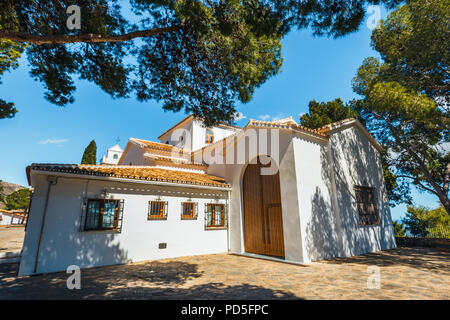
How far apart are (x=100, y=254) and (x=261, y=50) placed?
9024mm

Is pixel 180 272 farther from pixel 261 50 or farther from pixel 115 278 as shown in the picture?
pixel 261 50

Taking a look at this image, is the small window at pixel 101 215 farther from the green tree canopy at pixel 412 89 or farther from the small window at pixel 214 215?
the green tree canopy at pixel 412 89

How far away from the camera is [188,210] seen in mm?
10141

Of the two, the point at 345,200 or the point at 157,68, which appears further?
the point at 345,200

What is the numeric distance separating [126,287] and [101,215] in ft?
11.7

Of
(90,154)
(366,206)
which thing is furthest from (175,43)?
(90,154)

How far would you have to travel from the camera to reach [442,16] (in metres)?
8.53

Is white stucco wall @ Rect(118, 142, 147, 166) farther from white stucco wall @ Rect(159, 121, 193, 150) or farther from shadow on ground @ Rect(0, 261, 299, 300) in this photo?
shadow on ground @ Rect(0, 261, 299, 300)

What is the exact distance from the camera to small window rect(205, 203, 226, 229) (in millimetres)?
10617

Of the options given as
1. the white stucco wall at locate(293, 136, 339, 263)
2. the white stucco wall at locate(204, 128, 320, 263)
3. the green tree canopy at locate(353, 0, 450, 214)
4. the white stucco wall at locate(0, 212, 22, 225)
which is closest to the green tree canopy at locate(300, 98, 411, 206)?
the green tree canopy at locate(353, 0, 450, 214)

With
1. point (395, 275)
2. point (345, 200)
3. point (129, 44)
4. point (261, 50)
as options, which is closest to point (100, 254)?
point (129, 44)

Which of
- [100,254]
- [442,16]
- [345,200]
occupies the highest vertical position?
[442,16]

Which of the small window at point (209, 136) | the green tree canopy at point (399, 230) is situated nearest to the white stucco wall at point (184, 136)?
the small window at point (209, 136)

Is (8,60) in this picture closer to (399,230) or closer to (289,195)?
(289,195)
